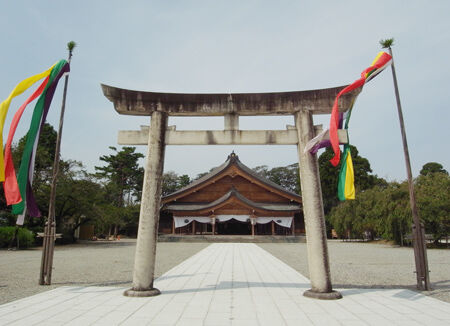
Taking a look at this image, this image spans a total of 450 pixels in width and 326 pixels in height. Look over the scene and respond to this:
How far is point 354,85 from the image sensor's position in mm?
6004

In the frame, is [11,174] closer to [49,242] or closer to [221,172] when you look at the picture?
[49,242]

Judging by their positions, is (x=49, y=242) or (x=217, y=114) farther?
(x=49, y=242)

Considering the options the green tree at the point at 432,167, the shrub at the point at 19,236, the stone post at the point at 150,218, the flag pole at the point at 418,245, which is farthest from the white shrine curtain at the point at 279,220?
the green tree at the point at 432,167

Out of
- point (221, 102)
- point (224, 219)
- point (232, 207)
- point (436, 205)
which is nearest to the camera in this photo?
point (221, 102)

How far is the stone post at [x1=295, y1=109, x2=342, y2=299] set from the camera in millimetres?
5496

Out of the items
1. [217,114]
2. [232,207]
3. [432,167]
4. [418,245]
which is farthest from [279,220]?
[432,167]

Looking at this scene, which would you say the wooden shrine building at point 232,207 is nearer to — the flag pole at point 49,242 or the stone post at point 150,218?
the flag pole at point 49,242

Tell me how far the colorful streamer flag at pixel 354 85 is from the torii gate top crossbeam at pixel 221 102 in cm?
46

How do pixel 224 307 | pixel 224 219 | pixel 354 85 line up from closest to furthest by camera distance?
1. pixel 224 307
2. pixel 354 85
3. pixel 224 219

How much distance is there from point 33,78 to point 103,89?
1.44 meters

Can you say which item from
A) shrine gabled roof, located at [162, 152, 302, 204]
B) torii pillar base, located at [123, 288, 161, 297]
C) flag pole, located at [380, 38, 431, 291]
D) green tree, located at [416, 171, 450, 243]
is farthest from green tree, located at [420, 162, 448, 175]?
torii pillar base, located at [123, 288, 161, 297]

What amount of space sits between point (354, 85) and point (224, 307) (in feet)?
15.6

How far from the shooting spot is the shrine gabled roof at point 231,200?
2678 centimetres

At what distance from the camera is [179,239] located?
25.9 metres
